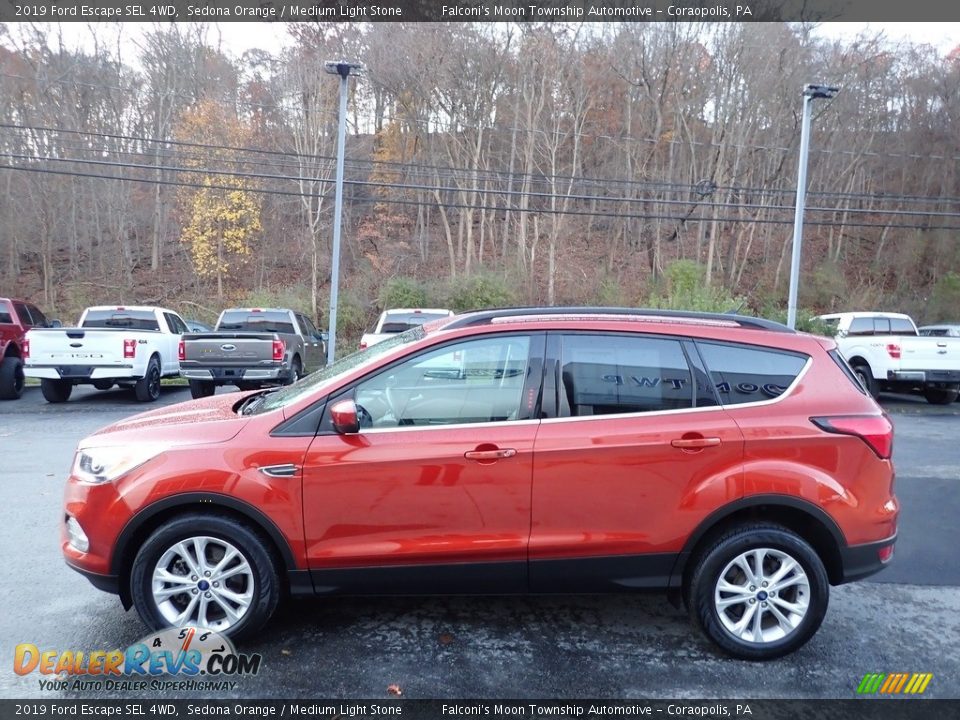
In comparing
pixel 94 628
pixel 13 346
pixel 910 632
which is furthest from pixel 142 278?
pixel 910 632

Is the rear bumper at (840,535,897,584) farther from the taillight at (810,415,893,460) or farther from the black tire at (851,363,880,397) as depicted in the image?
the black tire at (851,363,880,397)

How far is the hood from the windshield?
19 cm

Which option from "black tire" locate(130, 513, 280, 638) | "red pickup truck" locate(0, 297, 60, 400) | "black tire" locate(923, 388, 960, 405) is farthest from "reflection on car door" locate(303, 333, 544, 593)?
"black tire" locate(923, 388, 960, 405)

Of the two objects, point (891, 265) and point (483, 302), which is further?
point (891, 265)

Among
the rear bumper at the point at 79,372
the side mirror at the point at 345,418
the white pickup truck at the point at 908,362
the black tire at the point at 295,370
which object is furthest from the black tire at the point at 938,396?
the rear bumper at the point at 79,372

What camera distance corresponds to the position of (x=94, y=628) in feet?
12.1

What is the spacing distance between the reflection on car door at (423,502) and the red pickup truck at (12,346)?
1194 cm

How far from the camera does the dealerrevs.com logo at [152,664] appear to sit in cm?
320

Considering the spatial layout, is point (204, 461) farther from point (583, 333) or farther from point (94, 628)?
point (583, 333)

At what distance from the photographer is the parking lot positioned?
3195 millimetres

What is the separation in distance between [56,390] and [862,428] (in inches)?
542

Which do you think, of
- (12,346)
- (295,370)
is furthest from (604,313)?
(12,346)

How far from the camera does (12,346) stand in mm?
13164

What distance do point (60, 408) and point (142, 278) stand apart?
2422 cm
